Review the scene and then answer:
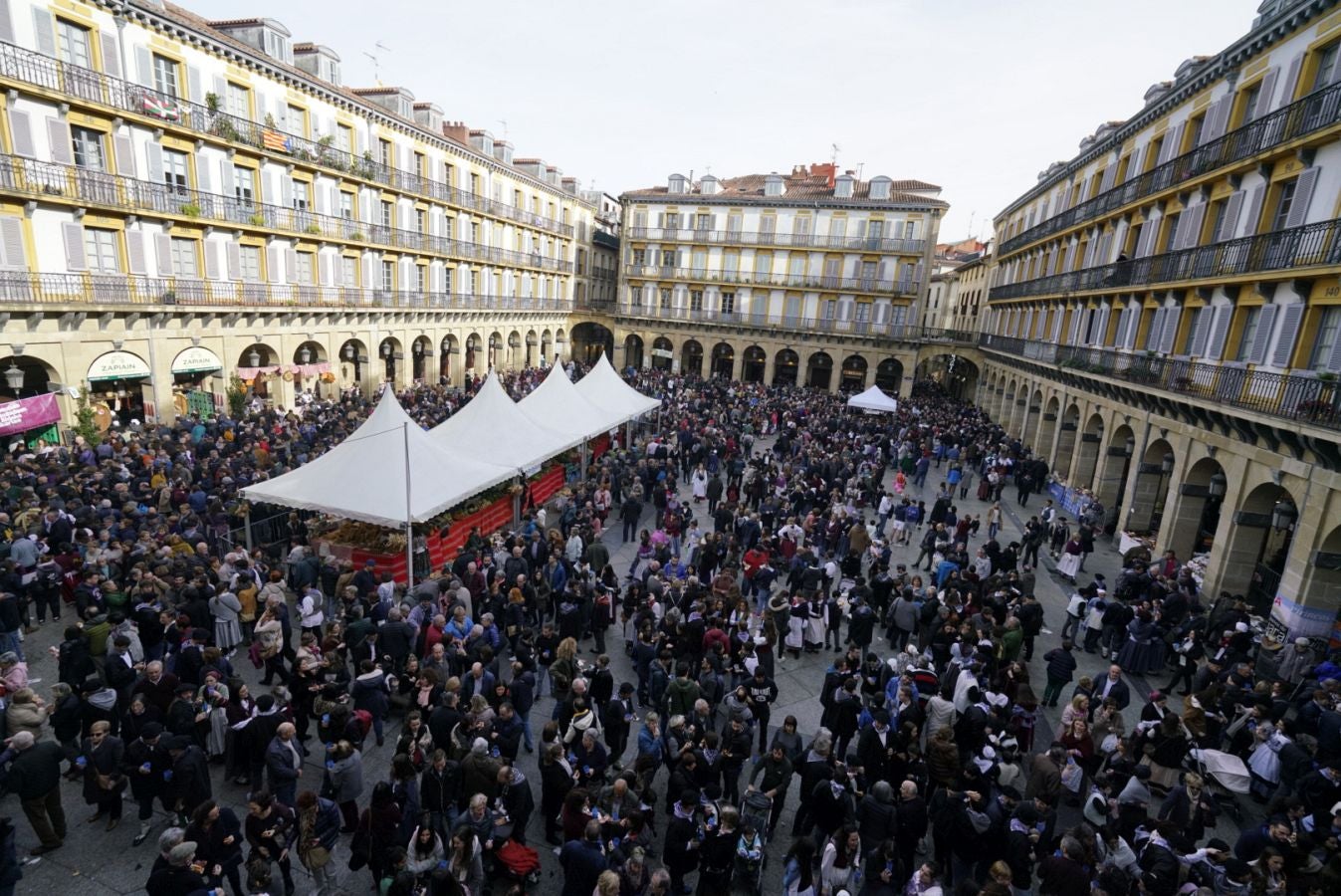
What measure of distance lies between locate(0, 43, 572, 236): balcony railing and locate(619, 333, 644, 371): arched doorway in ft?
54.7

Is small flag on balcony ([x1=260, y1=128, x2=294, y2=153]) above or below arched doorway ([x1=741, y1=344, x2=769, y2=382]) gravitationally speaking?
above

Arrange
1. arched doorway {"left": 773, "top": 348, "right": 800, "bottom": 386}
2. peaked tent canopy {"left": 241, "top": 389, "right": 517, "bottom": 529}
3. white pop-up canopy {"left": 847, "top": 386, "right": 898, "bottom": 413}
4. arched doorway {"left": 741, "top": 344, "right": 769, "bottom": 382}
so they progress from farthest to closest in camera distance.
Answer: arched doorway {"left": 741, "top": 344, "right": 769, "bottom": 382} → arched doorway {"left": 773, "top": 348, "right": 800, "bottom": 386} → white pop-up canopy {"left": 847, "top": 386, "right": 898, "bottom": 413} → peaked tent canopy {"left": 241, "top": 389, "right": 517, "bottom": 529}

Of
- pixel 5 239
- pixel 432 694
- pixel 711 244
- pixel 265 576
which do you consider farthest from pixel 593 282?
pixel 432 694

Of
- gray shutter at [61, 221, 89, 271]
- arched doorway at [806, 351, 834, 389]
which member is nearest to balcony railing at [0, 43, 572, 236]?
gray shutter at [61, 221, 89, 271]

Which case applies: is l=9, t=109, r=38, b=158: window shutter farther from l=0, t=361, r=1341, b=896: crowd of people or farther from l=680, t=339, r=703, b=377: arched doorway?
l=680, t=339, r=703, b=377: arched doorway

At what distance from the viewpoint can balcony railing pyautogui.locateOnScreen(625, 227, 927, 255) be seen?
127ft

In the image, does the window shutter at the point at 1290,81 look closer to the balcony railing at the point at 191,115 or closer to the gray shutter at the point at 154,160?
the balcony railing at the point at 191,115

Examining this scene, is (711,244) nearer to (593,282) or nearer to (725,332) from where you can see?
(725,332)

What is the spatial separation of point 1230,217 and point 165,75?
28.9 m

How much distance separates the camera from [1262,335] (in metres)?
13.3

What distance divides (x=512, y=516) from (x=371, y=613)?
6.80 metres

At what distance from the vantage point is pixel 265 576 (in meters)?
11.0

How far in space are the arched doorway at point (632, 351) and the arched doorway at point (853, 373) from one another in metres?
14.4

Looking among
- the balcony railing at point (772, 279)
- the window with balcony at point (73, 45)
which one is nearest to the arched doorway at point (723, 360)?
the balcony railing at point (772, 279)
